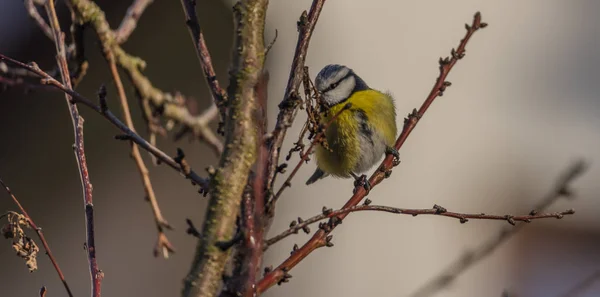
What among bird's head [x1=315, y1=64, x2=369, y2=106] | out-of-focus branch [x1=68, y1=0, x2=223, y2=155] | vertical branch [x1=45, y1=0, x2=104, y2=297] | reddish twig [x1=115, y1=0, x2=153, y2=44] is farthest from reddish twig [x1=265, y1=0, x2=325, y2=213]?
bird's head [x1=315, y1=64, x2=369, y2=106]

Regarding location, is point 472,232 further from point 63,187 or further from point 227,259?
point 227,259

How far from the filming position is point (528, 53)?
6.19 m

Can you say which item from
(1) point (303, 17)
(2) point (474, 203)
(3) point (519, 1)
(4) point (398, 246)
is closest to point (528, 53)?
(3) point (519, 1)

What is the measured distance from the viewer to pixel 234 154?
89 cm

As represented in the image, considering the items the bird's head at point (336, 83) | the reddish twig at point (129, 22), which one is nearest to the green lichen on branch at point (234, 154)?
the reddish twig at point (129, 22)

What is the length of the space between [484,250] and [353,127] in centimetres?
133

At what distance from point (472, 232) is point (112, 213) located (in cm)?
260

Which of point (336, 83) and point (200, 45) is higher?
point (336, 83)

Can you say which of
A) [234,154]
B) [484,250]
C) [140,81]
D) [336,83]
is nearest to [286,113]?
[234,154]

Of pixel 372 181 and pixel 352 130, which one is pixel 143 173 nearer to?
pixel 372 181

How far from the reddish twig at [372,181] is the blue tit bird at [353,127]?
97 cm

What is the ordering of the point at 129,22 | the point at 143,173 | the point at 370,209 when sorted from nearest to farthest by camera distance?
the point at 370,209 → the point at 143,173 → the point at 129,22

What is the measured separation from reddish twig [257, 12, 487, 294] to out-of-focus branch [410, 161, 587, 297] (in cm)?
17

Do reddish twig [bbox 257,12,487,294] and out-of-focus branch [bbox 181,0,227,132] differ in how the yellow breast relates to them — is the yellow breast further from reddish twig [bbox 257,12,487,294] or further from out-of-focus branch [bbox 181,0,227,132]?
out-of-focus branch [bbox 181,0,227,132]
